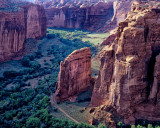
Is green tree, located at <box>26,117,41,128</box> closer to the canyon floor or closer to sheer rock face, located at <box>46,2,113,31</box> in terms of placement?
the canyon floor

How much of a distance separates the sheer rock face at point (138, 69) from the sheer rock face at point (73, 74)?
31.1 ft

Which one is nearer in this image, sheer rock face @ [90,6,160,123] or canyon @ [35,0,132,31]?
sheer rock face @ [90,6,160,123]

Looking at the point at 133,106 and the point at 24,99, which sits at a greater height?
the point at 133,106

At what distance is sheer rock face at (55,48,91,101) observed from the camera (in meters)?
30.7

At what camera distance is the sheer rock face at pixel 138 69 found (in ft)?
71.1

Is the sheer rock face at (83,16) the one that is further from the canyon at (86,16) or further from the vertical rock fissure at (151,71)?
the vertical rock fissure at (151,71)

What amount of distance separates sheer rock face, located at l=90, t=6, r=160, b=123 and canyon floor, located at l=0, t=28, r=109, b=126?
6.48 metres

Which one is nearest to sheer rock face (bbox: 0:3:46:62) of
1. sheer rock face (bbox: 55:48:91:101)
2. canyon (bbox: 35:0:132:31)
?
sheer rock face (bbox: 55:48:91:101)

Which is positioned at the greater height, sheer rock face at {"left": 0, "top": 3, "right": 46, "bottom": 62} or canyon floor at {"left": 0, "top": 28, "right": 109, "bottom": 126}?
sheer rock face at {"left": 0, "top": 3, "right": 46, "bottom": 62}

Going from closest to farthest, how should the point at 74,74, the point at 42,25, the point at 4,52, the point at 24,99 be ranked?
the point at 74,74, the point at 24,99, the point at 4,52, the point at 42,25

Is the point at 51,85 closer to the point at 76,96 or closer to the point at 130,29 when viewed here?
the point at 76,96

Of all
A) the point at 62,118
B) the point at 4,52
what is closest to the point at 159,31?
the point at 62,118

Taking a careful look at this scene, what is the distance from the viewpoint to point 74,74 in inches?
1236

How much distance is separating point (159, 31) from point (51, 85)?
85.2 ft
